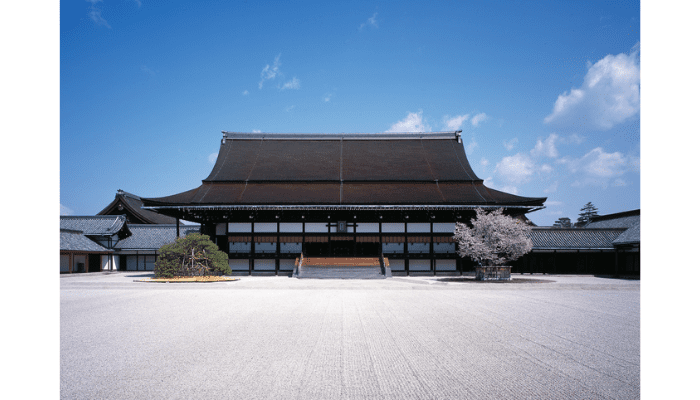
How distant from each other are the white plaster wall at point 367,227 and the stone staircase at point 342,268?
1982 millimetres

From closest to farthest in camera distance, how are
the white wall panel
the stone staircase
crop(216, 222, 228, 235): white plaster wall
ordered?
1. the stone staircase
2. the white wall panel
3. crop(216, 222, 228, 235): white plaster wall

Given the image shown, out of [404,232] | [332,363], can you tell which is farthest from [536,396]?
[404,232]

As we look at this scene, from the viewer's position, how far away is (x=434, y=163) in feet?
109

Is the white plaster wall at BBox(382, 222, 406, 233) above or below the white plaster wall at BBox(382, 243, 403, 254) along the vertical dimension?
above

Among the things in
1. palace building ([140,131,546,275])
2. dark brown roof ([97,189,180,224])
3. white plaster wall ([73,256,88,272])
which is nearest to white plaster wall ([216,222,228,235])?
palace building ([140,131,546,275])

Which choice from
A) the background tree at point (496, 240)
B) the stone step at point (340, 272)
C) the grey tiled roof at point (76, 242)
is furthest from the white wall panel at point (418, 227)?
the grey tiled roof at point (76, 242)

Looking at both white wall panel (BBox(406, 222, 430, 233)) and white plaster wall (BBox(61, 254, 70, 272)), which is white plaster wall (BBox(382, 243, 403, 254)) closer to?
white wall panel (BBox(406, 222, 430, 233))

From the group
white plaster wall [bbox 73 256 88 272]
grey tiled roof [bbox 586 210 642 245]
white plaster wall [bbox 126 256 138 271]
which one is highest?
grey tiled roof [bbox 586 210 642 245]

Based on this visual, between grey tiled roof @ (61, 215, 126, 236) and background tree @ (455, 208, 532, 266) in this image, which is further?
grey tiled roof @ (61, 215, 126, 236)

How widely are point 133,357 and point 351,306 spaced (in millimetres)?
6808

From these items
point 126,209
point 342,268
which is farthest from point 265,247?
point 126,209

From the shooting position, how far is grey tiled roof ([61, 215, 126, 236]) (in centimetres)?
3862

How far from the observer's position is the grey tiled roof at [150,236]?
127ft

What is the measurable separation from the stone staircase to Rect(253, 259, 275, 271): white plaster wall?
2.27 m
